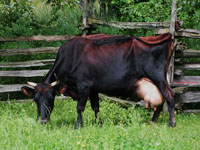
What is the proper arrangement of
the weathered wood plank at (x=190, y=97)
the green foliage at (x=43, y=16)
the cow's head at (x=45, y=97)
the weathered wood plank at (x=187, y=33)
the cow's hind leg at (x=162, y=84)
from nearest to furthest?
the cow's head at (x=45, y=97), the cow's hind leg at (x=162, y=84), the weathered wood plank at (x=187, y=33), the weathered wood plank at (x=190, y=97), the green foliage at (x=43, y=16)

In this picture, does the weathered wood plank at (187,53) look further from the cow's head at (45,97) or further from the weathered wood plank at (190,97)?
the cow's head at (45,97)

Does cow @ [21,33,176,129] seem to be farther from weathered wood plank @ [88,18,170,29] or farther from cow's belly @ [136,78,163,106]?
weathered wood plank @ [88,18,170,29]

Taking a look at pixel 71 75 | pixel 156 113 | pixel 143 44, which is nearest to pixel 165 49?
pixel 143 44

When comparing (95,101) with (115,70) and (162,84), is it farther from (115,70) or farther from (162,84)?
(162,84)

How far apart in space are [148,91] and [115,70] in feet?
2.26

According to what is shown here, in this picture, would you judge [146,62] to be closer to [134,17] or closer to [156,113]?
[156,113]

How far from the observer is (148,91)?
697 centimetres

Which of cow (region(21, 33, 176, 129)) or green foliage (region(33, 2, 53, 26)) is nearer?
cow (region(21, 33, 176, 129))

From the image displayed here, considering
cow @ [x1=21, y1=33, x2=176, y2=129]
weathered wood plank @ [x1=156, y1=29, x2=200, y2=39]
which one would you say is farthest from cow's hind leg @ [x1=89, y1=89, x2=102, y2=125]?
weathered wood plank @ [x1=156, y1=29, x2=200, y2=39]

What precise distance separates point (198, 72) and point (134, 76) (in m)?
3.93

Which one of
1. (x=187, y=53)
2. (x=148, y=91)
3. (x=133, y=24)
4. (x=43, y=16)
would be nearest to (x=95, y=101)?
(x=148, y=91)

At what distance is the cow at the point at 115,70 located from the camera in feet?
22.4

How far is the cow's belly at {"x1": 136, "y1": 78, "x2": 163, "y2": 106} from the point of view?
Answer: 6.93 meters

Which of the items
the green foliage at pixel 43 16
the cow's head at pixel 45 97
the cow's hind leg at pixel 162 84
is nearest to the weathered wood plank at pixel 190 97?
the cow's hind leg at pixel 162 84
